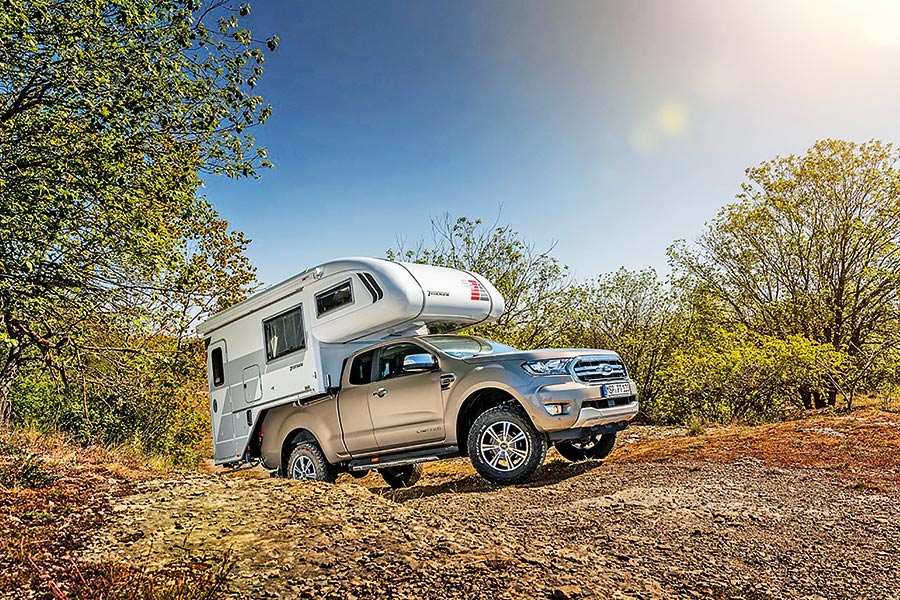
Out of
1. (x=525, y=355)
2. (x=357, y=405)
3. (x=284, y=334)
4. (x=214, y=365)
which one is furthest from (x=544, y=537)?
(x=214, y=365)

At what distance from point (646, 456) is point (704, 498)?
2.83m

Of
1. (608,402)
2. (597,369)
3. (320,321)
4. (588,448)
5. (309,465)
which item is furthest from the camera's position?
(309,465)

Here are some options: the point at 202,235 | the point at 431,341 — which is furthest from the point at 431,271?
the point at 202,235

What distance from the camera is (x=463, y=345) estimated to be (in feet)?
29.4

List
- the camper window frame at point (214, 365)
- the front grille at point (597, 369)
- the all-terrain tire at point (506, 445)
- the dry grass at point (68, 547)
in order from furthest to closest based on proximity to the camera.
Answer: the camper window frame at point (214, 365), the front grille at point (597, 369), the all-terrain tire at point (506, 445), the dry grass at point (68, 547)

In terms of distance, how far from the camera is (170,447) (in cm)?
2189

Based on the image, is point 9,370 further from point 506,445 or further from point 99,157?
point 506,445

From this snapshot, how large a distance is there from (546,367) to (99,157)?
642cm

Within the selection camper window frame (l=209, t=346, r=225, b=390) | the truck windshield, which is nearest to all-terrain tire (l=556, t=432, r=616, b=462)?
the truck windshield

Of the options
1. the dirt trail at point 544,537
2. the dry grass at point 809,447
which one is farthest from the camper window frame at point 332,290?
the dry grass at point 809,447

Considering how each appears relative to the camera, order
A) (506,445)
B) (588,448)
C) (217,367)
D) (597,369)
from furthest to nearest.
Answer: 1. (217,367)
2. (588,448)
3. (597,369)
4. (506,445)

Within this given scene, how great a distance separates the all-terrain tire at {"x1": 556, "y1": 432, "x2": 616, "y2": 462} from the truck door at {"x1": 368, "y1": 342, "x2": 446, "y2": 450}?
202cm

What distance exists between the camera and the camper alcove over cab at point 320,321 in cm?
893

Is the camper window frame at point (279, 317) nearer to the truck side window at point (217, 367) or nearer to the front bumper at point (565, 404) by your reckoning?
the truck side window at point (217, 367)
